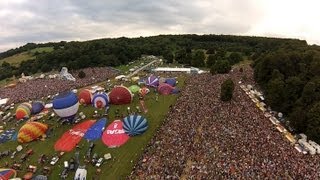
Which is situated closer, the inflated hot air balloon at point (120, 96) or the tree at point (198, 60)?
the inflated hot air balloon at point (120, 96)

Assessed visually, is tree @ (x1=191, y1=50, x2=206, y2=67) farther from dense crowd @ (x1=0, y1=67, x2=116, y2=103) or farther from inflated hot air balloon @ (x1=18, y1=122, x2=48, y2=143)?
inflated hot air balloon @ (x1=18, y1=122, x2=48, y2=143)

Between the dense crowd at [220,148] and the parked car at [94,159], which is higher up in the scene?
the dense crowd at [220,148]

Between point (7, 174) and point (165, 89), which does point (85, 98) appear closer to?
point (165, 89)

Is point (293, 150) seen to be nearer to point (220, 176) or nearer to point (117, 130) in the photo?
point (220, 176)

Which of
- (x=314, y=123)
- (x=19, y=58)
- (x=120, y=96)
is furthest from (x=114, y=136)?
(x=19, y=58)

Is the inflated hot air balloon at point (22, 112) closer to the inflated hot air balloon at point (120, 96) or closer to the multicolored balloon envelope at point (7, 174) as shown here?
the inflated hot air balloon at point (120, 96)

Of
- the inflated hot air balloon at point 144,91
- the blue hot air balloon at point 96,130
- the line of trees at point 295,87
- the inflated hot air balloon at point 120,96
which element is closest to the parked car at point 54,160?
the blue hot air balloon at point 96,130

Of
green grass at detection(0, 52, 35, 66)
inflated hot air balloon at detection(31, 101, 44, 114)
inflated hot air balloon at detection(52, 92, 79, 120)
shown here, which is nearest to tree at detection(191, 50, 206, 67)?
inflated hot air balloon at detection(31, 101, 44, 114)

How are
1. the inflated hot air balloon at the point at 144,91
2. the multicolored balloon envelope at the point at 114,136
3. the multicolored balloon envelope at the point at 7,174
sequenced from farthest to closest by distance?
the inflated hot air balloon at the point at 144,91
the multicolored balloon envelope at the point at 114,136
the multicolored balloon envelope at the point at 7,174
